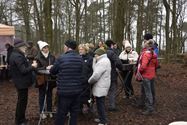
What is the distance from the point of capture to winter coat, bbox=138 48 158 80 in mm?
8719

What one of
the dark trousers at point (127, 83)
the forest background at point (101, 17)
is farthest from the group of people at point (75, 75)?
the forest background at point (101, 17)

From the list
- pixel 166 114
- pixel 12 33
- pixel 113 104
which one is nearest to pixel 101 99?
pixel 113 104

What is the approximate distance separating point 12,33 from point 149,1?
2027 cm

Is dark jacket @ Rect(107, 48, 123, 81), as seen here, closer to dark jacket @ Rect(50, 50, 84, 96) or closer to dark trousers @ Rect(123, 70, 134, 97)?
dark trousers @ Rect(123, 70, 134, 97)

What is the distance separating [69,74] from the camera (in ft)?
22.0

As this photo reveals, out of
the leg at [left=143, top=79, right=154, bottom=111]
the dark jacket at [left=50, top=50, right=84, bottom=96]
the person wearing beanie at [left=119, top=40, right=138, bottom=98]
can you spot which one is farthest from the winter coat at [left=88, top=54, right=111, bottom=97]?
the person wearing beanie at [left=119, top=40, right=138, bottom=98]

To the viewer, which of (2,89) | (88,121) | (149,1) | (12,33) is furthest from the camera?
(149,1)

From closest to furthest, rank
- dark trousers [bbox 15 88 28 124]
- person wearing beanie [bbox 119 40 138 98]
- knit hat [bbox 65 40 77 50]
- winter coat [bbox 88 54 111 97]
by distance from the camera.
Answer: knit hat [bbox 65 40 77 50] → dark trousers [bbox 15 88 28 124] → winter coat [bbox 88 54 111 97] → person wearing beanie [bbox 119 40 138 98]

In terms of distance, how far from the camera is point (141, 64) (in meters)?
8.80

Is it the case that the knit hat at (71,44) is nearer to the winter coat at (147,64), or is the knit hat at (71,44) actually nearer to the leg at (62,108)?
the leg at (62,108)

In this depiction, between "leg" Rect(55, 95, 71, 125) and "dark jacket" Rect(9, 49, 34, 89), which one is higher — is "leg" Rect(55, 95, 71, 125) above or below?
below

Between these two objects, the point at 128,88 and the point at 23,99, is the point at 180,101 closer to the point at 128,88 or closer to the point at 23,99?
the point at 128,88

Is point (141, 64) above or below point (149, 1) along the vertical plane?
below

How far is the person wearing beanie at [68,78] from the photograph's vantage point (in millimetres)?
6695
